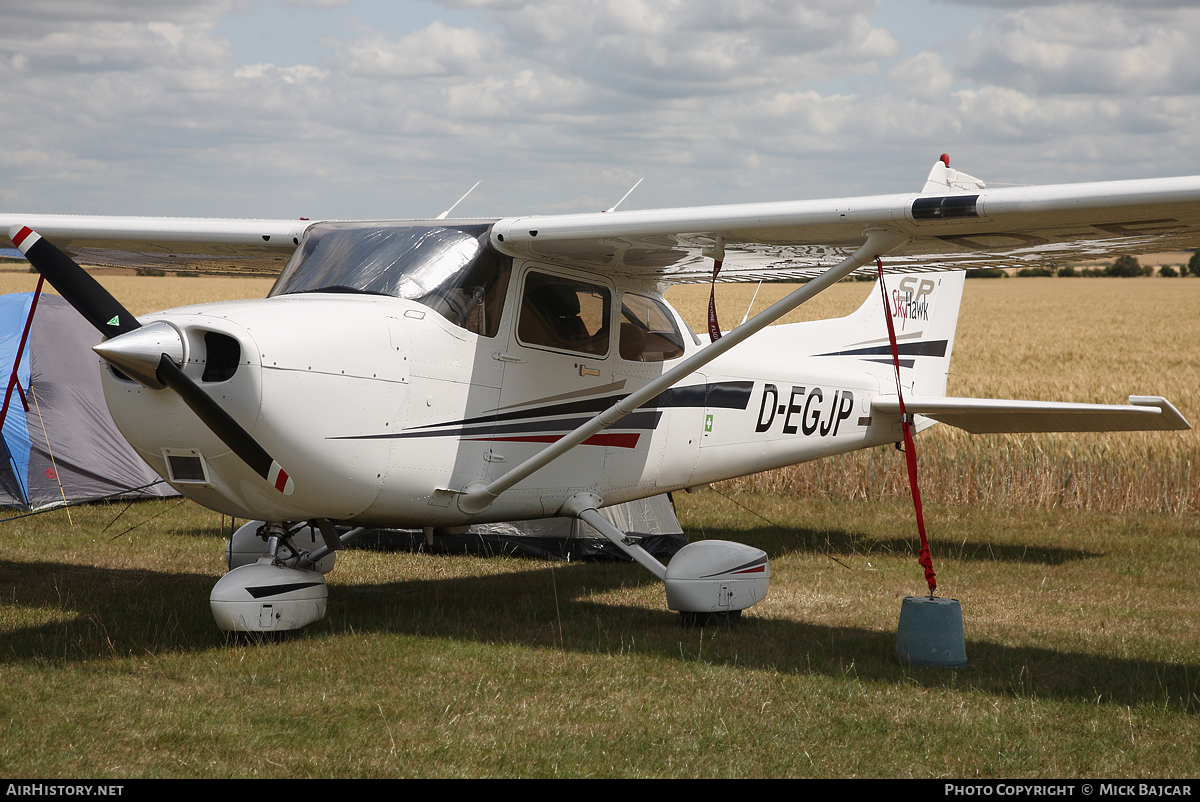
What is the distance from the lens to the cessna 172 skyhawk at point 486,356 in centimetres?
516

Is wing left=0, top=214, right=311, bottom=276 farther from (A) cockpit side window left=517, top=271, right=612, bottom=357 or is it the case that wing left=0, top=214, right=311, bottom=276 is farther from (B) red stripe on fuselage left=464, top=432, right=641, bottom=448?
(B) red stripe on fuselage left=464, top=432, right=641, bottom=448

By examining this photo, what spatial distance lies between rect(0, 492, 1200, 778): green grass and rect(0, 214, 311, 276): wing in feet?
8.06

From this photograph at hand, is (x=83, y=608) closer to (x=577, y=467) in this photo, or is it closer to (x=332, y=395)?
(x=332, y=395)

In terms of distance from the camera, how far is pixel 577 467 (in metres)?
6.98

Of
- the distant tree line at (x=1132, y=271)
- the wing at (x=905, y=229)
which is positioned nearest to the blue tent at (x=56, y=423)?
the wing at (x=905, y=229)

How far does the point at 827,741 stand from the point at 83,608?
16.1ft


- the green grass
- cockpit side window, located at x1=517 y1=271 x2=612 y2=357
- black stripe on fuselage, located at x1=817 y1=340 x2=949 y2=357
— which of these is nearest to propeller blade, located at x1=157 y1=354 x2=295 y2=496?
the green grass

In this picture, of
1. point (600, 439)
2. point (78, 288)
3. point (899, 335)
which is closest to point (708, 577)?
point (600, 439)

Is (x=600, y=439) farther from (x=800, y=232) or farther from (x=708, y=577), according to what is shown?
(x=800, y=232)

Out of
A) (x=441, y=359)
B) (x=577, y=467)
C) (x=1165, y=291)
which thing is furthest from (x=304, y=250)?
(x=1165, y=291)

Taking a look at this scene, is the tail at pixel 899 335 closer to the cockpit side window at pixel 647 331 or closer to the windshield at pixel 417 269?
the cockpit side window at pixel 647 331

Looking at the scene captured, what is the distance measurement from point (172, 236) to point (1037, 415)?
6.97m

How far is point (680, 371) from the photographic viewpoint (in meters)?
6.10

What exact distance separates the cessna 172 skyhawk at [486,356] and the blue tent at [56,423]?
315 centimetres
